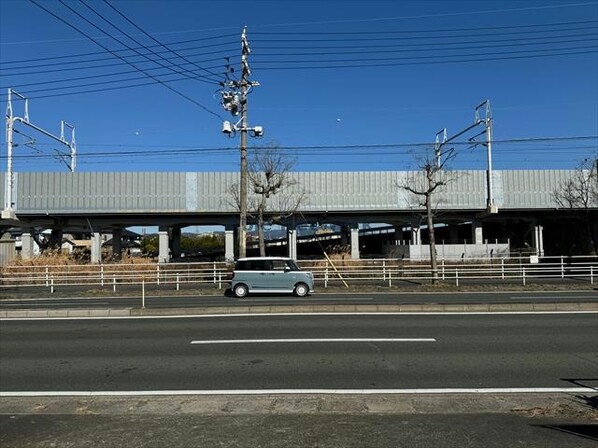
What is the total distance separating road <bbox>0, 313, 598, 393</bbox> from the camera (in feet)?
26.1

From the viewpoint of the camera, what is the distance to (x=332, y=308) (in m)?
15.2

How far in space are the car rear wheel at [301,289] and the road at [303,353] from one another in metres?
8.53

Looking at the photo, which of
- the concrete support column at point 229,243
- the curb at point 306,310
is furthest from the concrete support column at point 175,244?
the curb at point 306,310

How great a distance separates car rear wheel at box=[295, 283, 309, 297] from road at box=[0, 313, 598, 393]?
336 inches

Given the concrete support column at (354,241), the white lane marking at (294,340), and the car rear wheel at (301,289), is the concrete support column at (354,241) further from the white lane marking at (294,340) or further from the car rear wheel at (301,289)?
the white lane marking at (294,340)

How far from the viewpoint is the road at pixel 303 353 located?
7945 mm

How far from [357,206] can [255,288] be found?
25.5 m

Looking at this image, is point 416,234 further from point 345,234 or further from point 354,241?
point 345,234

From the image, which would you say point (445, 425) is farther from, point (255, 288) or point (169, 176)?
point (169, 176)

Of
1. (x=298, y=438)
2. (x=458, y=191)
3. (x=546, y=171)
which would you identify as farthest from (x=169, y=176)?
(x=298, y=438)

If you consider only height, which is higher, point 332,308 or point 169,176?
point 169,176

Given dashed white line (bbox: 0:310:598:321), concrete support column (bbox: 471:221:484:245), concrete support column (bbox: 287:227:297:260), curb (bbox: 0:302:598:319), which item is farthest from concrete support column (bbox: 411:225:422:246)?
dashed white line (bbox: 0:310:598:321)

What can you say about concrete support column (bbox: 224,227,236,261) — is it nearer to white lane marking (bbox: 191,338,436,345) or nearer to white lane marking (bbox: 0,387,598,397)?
white lane marking (bbox: 191,338,436,345)

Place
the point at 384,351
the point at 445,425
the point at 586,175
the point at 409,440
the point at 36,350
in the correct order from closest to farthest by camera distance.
→ the point at 409,440
the point at 445,425
the point at 384,351
the point at 36,350
the point at 586,175
